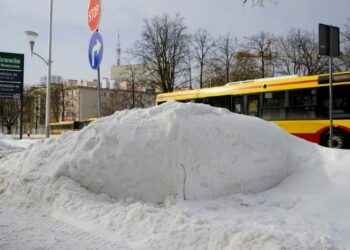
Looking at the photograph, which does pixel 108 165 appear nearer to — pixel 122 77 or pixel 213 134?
pixel 213 134

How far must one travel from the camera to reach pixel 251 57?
41.8 meters

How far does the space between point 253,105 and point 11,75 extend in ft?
42.5

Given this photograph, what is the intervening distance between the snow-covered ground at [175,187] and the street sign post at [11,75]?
1549 centimetres

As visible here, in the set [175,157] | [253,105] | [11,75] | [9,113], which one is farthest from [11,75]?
[9,113]

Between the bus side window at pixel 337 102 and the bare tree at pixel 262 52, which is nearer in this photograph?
the bus side window at pixel 337 102

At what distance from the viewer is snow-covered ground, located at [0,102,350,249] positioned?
484 cm

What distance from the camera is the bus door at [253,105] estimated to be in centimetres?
1622

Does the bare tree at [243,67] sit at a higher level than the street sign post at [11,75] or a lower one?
higher

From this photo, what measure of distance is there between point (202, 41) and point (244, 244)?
4043cm

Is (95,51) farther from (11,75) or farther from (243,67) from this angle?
(243,67)

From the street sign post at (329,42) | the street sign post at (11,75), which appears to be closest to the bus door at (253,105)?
the street sign post at (329,42)

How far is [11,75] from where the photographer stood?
22031 millimetres

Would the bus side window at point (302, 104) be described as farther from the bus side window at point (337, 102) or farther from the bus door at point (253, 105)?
the bus door at point (253, 105)

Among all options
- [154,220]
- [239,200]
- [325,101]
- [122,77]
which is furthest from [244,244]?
[122,77]
